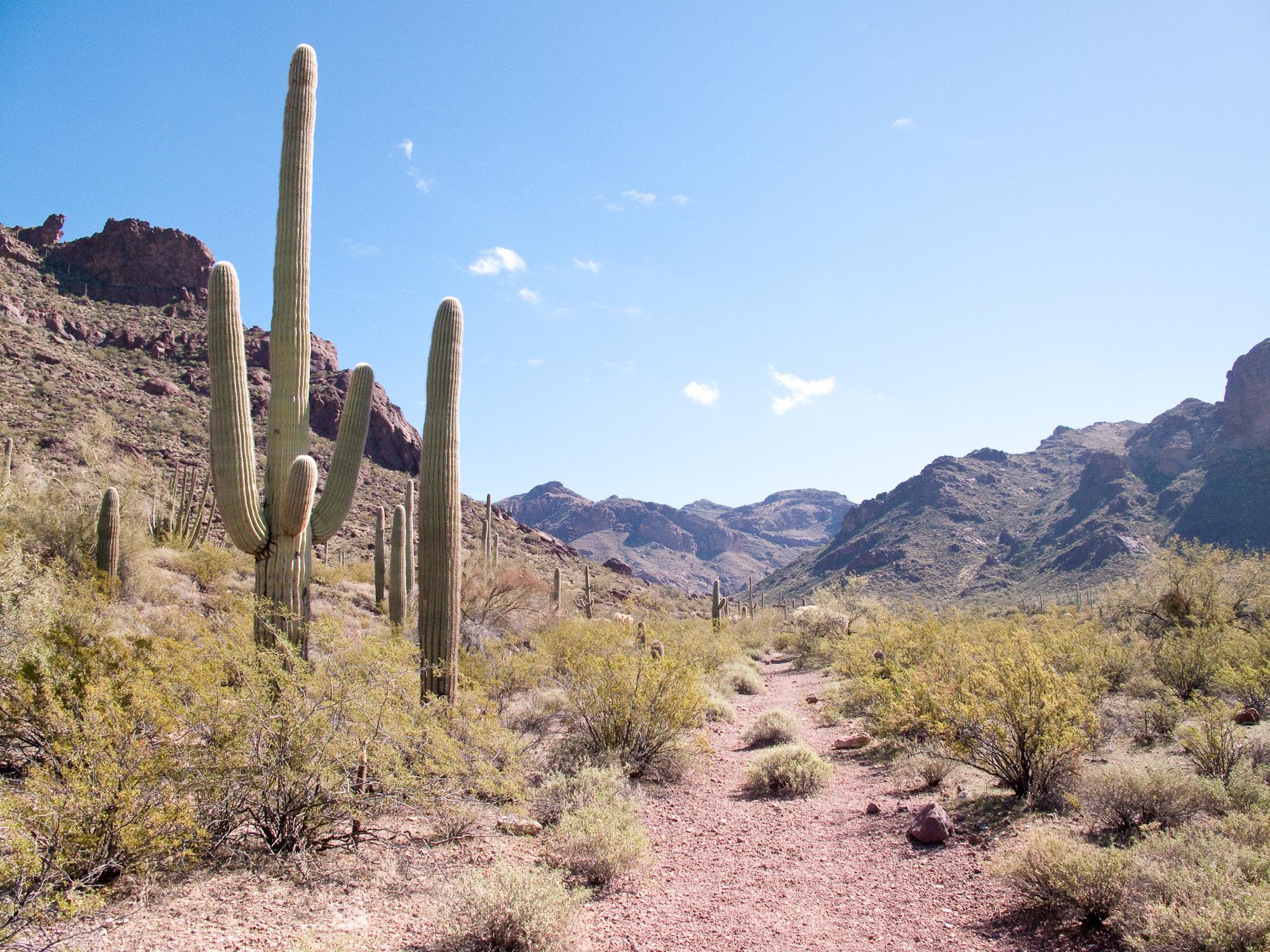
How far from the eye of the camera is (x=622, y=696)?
27.7ft

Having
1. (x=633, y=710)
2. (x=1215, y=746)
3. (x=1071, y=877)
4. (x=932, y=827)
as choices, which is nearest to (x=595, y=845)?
(x=633, y=710)

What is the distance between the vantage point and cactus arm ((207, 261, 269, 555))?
748 centimetres

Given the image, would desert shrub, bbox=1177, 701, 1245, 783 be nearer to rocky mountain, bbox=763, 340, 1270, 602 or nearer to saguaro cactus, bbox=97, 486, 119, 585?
saguaro cactus, bbox=97, 486, 119, 585

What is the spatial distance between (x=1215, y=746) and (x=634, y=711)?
5.72 meters

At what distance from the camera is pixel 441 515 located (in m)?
8.25

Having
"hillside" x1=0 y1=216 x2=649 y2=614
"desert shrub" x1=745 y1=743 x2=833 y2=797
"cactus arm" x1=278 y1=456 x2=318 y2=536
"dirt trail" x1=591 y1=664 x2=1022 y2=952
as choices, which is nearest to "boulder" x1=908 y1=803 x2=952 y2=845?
"dirt trail" x1=591 y1=664 x2=1022 y2=952

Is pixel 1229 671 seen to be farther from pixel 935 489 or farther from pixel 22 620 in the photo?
pixel 935 489

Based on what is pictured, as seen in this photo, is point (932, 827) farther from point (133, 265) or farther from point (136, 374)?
point (133, 265)

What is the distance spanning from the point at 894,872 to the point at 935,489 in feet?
242

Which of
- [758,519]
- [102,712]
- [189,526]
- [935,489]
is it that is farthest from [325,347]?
[758,519]

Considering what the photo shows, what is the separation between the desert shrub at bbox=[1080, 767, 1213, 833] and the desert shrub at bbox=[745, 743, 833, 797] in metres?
2.95

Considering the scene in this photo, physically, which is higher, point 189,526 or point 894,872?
point 189,526

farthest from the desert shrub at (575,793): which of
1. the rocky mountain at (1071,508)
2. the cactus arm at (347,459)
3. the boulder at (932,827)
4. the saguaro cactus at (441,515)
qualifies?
the rocky mountain at (1071,508)

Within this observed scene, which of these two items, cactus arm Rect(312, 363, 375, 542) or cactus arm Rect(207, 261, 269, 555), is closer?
cactus arm Rect(207, 261, 269, 555)
